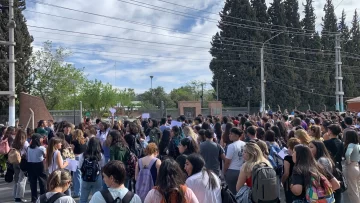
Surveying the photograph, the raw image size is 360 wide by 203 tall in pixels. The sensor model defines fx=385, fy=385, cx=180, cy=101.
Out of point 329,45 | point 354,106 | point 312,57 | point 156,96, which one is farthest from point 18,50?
point 156,96

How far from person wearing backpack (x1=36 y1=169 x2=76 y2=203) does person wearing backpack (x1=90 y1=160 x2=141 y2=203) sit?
376mm

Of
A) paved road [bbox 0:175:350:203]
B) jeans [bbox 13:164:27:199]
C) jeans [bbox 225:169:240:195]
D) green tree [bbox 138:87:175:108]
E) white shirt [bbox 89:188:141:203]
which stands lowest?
paved road [bbox 0:175:350:203]

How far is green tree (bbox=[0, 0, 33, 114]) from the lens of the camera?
3312 centimetres

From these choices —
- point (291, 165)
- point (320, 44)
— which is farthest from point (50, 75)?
point (291, 165)

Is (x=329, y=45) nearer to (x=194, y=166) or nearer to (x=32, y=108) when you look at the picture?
(x=32, y=108)

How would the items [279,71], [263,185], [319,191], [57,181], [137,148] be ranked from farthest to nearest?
[279,71] < [137,148] < [263,185] < [319,191] < [57,181]

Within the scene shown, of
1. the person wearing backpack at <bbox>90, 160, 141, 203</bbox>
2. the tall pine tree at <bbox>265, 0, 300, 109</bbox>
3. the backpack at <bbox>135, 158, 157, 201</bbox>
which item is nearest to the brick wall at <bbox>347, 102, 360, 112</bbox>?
the tall pine tree at <bbox>265, 0, 300, 109</bbox>

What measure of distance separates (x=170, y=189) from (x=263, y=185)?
56.3 inches

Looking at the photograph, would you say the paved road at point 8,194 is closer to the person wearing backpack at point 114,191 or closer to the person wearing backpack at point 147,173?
the person wearing backpack at point 147,173

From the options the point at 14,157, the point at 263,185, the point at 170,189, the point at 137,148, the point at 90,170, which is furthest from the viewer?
the point at 137,148

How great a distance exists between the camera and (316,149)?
5.91 meters

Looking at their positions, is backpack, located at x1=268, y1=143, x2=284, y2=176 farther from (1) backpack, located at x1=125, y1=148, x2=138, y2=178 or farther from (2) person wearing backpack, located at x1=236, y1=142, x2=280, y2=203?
(1) backpack, located at x1=125, y1=148, x2=138, y2=178

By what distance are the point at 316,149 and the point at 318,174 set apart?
114 centimetres

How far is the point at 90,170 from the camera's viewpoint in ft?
23.6
